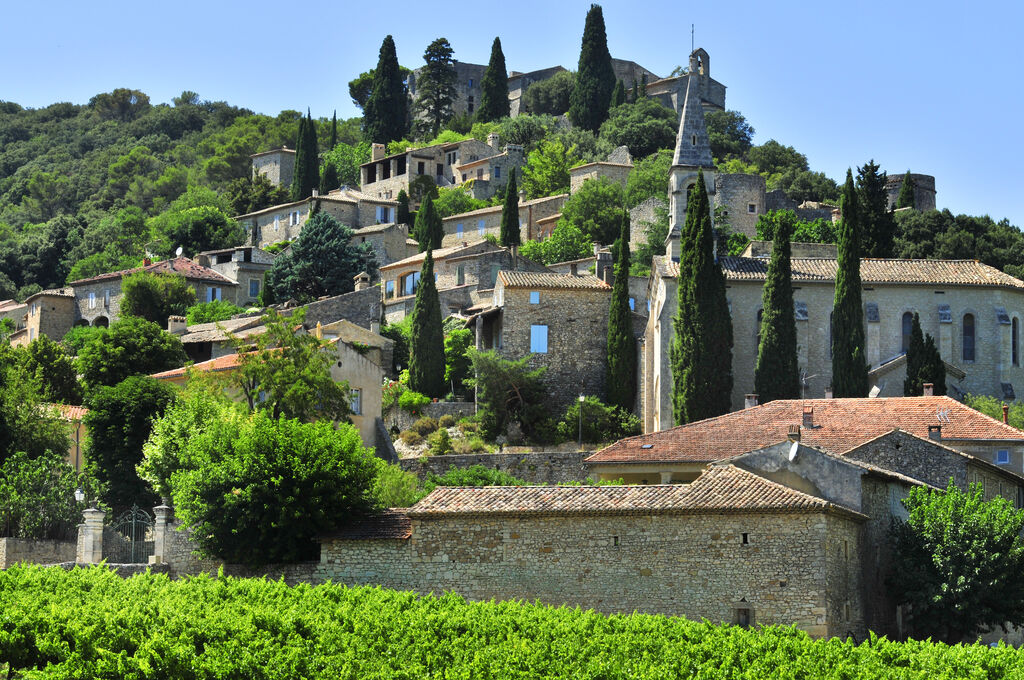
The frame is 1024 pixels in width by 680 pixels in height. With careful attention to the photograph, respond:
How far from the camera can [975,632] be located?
37594 millimetres

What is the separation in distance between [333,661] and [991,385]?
42.1 meters

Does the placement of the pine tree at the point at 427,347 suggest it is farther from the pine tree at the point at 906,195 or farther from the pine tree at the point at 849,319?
the pine tree at the point at 906,195

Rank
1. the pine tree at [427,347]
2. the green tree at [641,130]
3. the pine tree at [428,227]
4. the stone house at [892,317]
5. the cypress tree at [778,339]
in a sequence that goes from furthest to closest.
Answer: the green tree at [641,130], the pine tree at [428,227], the pine tree at [427,347], the stone house at [892,317], the cypress tree at [778,339]

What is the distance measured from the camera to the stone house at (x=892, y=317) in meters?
63.3

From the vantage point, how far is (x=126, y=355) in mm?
65000

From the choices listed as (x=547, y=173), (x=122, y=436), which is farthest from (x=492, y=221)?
(x=122, y=436)

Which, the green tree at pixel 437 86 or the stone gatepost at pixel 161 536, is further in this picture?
the green tree at pixel 437 86

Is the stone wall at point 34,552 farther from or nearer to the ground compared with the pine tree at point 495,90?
nearer to the ground

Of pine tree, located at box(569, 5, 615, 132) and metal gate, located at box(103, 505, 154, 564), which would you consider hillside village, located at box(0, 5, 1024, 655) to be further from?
pine tree, located at box(569, 5, 615, 132)

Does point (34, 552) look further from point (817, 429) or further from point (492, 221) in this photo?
point (492, 221)

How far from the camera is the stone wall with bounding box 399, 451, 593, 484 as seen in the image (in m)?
55.9

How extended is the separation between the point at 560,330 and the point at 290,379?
60.9 feet

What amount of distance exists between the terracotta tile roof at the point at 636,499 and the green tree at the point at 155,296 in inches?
1999

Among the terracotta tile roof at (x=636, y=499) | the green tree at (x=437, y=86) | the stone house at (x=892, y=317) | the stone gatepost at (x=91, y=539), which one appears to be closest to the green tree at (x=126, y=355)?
the stone house at (x=892, y=317)
